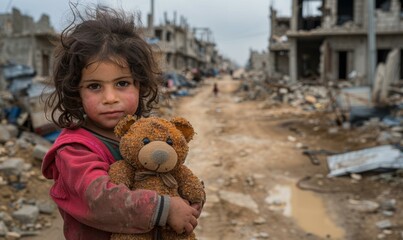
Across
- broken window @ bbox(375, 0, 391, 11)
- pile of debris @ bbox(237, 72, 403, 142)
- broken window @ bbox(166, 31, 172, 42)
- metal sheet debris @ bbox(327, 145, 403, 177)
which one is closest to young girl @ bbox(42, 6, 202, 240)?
metal sheet debris @ bbox(327, 145, 403, 177)

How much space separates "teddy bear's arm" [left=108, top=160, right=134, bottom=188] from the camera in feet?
3.96

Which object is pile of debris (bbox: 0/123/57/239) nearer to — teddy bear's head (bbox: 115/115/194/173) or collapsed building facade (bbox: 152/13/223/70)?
teddy bear's head (bbox: 115/115/194/173)

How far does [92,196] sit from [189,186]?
357 mm

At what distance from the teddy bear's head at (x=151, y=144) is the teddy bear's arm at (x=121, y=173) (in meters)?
0.02

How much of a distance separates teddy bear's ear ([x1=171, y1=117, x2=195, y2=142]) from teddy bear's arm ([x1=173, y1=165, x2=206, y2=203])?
4.5 inches

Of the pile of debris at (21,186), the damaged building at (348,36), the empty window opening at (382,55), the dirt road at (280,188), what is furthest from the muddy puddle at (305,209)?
the empty window opening at (382,55)

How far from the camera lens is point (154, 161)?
124 centimetres

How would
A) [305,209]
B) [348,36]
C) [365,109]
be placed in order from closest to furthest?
[305,209] < [365,109] < [348,36]

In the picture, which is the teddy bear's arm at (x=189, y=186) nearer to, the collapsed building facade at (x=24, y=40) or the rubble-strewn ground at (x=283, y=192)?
the rubble-strewn ground at (x=283, y=192)

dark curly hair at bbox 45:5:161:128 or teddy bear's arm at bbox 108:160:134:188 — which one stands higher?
dark curly hair at bbox 45:5:161:128

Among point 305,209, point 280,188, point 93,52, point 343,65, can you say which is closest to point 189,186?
point 93,52

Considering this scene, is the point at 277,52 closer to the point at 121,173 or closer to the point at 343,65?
the point at 343,65

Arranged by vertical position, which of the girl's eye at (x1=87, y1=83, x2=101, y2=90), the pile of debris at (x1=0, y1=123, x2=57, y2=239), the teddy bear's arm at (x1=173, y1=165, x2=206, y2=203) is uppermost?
the girl's eye at (x1=87, y1=83, x2=101, y2=90)

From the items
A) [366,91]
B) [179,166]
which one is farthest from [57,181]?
[366,91]
